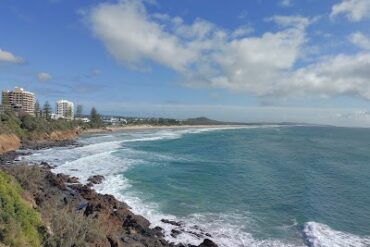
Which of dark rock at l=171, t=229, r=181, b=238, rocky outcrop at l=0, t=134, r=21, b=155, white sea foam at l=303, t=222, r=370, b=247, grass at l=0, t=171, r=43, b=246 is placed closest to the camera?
grass at l=0, t=171, r=43, b=246

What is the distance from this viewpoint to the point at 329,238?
20500 millimetres

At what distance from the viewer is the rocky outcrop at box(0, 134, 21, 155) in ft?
177

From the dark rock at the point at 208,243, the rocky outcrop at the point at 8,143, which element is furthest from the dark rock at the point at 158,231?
the rocky outcrop at the point at 8,143

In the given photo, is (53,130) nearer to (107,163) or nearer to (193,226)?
(107,163)

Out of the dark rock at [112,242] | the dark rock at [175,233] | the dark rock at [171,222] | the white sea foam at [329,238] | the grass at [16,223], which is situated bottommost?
the dark rock at [175,233]

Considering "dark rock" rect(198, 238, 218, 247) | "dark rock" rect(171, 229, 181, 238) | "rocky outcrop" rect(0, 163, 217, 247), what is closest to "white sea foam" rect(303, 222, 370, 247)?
"dark rock" rect(198, 238, 218, 247)

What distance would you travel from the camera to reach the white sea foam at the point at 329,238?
19594 mm

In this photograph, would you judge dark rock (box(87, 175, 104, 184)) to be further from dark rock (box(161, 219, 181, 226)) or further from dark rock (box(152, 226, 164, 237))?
dark rock (box(152, 226, 164, 237))

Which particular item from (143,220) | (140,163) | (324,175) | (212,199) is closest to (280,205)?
(212,199)

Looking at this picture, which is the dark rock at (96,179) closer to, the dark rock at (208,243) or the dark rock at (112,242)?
the dark rock at (208,243)

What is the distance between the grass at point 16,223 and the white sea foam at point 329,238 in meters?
13.4

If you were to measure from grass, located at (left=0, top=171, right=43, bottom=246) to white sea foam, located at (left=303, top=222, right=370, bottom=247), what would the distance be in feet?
44.0

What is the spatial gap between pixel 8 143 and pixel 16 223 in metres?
49.3

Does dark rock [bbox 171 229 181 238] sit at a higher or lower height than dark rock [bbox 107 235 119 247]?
lower
